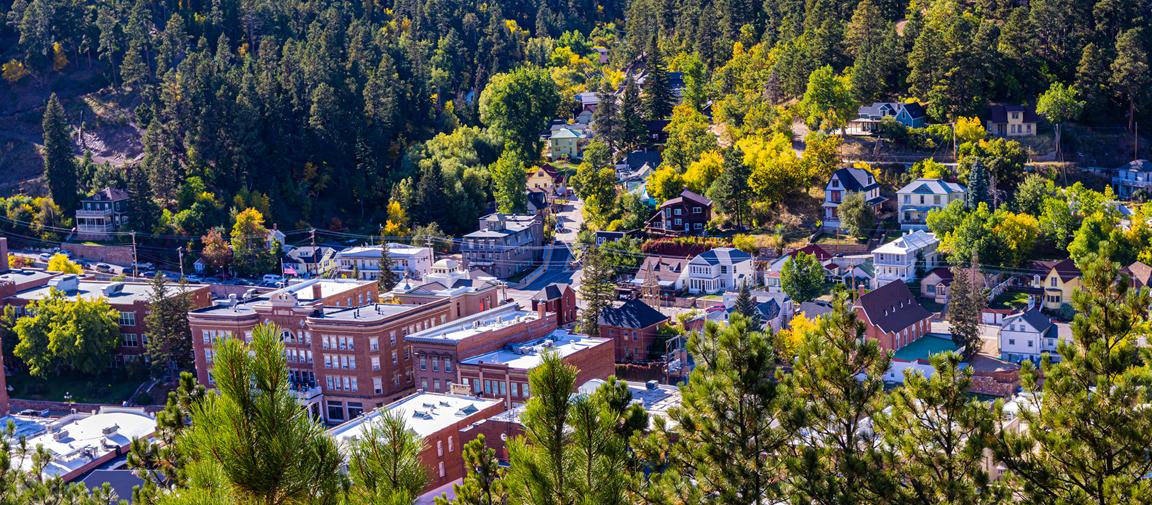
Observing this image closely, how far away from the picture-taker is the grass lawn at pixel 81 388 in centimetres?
5547

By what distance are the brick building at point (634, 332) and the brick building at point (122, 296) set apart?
1814cm

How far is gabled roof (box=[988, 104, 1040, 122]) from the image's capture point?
225 ft

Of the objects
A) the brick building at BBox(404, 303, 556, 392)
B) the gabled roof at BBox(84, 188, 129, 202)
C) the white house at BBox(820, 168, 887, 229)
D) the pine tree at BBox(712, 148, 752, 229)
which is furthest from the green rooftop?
the gabled roof at BBox(84, 188, 129, 202)

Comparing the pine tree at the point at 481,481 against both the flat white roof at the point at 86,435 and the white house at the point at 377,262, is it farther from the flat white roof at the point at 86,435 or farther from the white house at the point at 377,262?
the white house at the point at 377,262

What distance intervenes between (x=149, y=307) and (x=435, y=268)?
519 inches

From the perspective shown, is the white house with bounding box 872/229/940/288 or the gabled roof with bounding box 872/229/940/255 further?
the gabled roof with bounding box 872/229/940/255

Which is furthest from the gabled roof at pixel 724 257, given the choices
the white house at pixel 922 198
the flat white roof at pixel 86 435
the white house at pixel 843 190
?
the flat white roof at pixel 86 435

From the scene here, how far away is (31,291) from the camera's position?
6016 cm

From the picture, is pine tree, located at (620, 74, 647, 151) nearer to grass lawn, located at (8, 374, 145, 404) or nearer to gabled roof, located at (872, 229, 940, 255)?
gabled roof, located at (872, 229, 940, 255)

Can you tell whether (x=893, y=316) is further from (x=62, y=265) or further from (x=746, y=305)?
(x=62, y=265)

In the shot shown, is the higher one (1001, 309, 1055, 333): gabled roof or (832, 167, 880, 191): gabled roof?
(832, 167, 880, 191): gabled roof

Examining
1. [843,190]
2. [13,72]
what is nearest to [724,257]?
[843,190]

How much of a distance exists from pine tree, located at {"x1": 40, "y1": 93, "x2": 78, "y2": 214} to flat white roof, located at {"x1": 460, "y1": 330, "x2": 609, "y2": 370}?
35.8 m

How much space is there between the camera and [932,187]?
63.2m
